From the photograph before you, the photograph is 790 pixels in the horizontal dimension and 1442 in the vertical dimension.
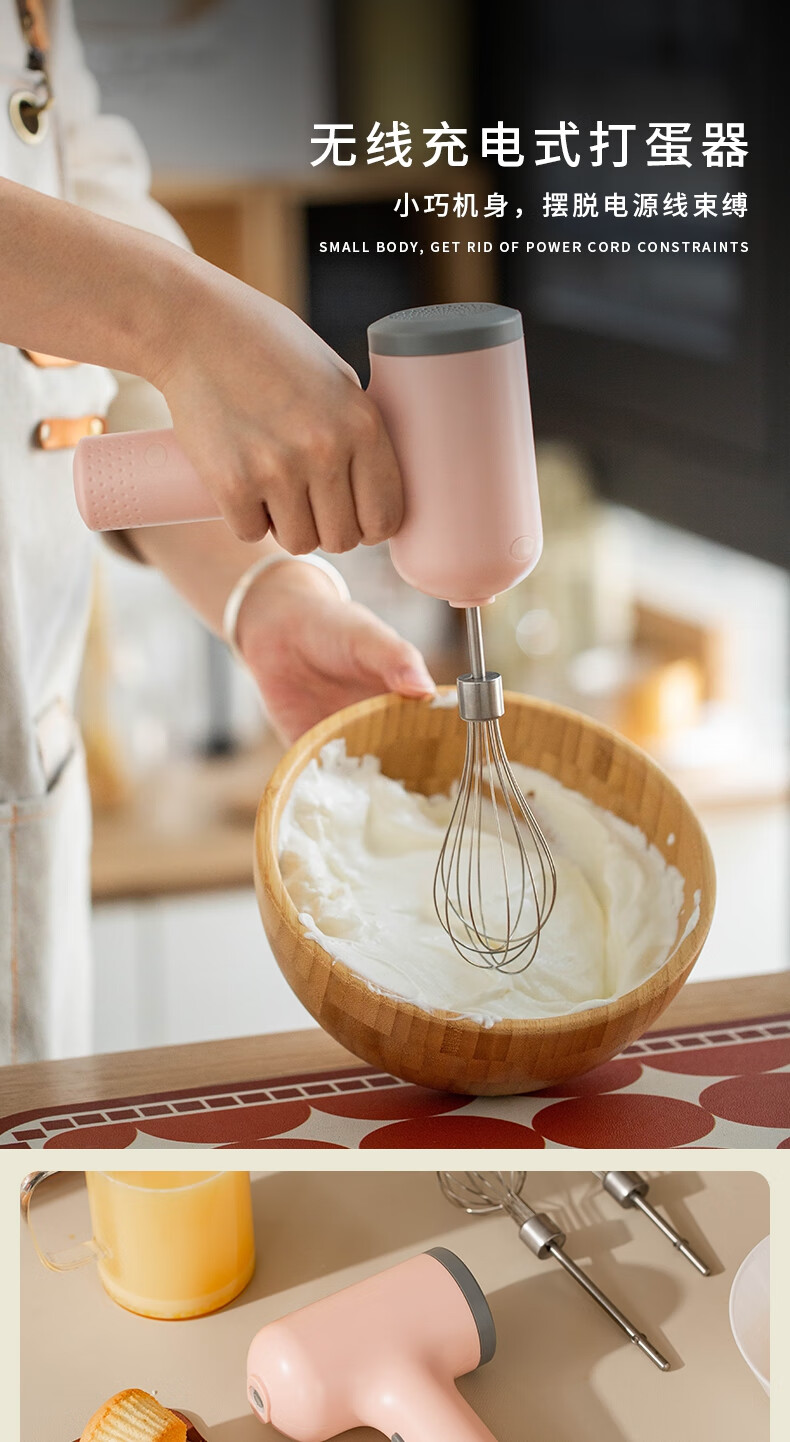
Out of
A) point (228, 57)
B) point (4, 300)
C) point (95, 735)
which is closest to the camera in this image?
point (4, 300)

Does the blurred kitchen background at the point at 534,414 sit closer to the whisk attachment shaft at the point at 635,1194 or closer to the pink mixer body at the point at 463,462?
the pink mixer body at the point at 463,462

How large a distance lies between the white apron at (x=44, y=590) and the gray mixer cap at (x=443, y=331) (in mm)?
266

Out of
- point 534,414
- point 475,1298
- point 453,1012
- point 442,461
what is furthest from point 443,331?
point 534,414

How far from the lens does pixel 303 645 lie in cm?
68

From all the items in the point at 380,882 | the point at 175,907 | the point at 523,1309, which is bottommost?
the point at 175,907

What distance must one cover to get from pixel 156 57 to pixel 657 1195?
2.89 ft

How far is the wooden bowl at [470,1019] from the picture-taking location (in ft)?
1.62

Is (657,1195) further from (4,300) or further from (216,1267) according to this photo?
(4,300)

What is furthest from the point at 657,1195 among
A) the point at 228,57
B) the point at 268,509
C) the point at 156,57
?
the point at 228,57

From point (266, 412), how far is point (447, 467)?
0.07 metres

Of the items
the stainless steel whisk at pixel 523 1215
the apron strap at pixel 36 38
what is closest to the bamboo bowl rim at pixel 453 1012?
the stainless steel whisk at pixel 523 1215

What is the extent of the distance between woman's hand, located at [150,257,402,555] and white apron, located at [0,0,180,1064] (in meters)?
0.23

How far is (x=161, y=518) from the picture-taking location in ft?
1.55

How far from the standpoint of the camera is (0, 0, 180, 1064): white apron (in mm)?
652
